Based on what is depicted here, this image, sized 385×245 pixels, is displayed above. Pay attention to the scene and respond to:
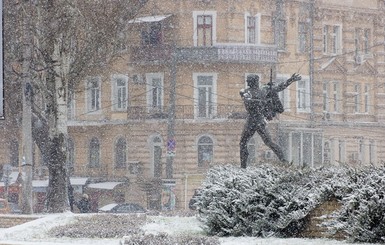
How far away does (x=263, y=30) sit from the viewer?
159 feet

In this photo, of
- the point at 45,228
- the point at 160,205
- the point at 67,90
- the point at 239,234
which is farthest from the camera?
the point at 160,205

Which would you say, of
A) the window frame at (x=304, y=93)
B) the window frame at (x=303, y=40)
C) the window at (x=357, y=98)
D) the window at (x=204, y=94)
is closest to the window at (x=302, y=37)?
the window frame at (x=303, y=40)

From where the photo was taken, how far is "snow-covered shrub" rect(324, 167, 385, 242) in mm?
12891

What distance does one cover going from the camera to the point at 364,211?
42.4 feet

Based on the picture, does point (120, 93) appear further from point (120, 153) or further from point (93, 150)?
point (93, 150)

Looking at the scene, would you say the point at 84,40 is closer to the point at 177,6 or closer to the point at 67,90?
the point at 67,90

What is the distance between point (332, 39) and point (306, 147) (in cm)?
661

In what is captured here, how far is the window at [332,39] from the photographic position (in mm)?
51688

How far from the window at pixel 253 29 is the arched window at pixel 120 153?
8731 mm

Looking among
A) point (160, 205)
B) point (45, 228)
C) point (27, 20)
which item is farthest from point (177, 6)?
point (45, 228)

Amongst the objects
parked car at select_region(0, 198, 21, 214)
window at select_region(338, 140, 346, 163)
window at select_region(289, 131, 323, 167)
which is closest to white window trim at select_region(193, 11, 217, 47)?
window at select_region(289, 131, 323, 167)

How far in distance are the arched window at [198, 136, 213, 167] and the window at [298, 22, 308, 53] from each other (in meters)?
7.95

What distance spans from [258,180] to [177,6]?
112 ft

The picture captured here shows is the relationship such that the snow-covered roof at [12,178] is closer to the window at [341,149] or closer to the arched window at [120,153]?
the arched window at [120,153]
